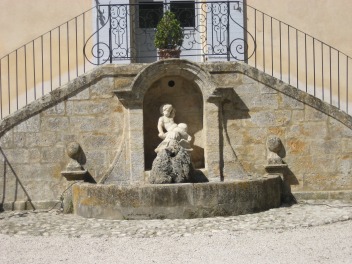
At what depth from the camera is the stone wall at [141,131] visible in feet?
33.8

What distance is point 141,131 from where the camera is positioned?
10.4m

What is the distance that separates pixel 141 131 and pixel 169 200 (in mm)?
1935

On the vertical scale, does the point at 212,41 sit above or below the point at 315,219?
above

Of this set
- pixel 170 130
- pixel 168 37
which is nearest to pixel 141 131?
pixel 170 130

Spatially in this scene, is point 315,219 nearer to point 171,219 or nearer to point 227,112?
point 171,219

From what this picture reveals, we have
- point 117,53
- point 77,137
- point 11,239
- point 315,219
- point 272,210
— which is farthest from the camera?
point 117,53

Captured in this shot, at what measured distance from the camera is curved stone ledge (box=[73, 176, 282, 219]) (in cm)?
875

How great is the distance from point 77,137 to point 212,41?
3269 mm

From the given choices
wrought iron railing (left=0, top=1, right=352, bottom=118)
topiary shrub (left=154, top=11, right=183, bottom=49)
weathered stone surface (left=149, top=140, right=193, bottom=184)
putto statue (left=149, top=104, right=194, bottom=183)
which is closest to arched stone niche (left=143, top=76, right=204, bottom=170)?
topiary shrub (left=154, top=11, right=183, bottom=49)

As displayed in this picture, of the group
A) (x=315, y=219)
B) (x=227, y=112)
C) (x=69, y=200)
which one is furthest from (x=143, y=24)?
(x=315, y=219)

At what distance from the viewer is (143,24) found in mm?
12242

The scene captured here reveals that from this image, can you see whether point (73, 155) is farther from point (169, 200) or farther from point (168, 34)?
point (168, 34)

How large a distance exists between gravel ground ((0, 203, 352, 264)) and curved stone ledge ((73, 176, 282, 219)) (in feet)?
0.58

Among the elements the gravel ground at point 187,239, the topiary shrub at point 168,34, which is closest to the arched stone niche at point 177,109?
the topiary shrub at point 168,34
